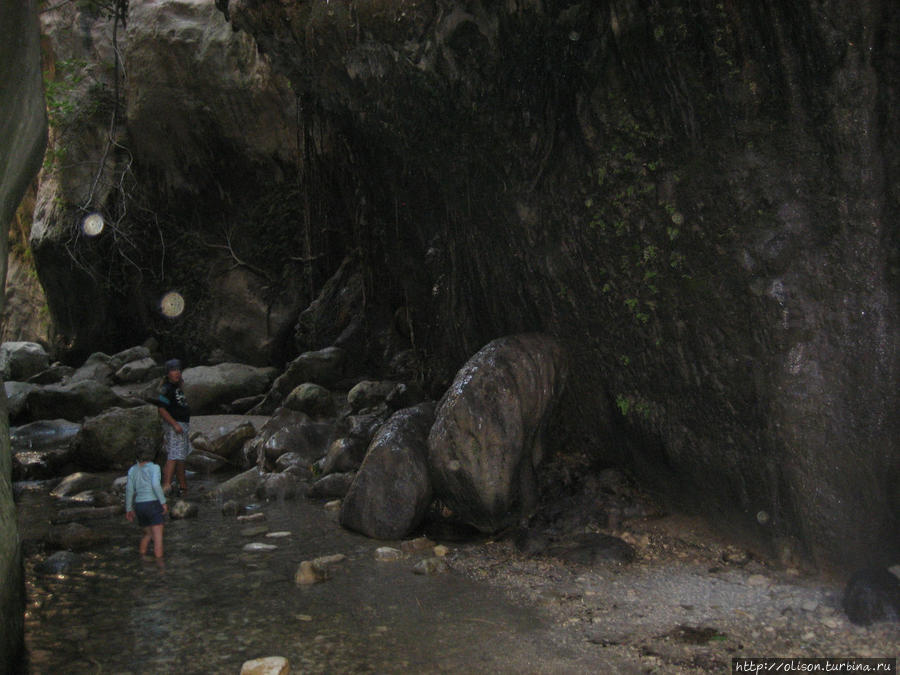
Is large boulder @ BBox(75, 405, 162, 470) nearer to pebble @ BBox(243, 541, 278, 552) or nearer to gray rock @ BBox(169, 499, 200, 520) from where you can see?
gray rock @ BBox(169, 499, 200, 520)

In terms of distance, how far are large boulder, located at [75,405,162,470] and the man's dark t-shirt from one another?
1339 millimetres

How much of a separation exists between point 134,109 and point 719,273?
13795mm

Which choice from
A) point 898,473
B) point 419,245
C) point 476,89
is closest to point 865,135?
point 898,473

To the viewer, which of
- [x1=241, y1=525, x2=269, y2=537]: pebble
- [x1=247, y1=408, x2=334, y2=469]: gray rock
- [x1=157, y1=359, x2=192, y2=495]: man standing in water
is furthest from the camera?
[x1=247, y1=408, x2=334, y2=469]: gray rock

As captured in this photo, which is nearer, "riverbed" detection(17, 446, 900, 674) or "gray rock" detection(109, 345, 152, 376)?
"riverbed" detection(17, 446, 900, 674)

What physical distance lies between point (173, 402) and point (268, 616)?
435 cm

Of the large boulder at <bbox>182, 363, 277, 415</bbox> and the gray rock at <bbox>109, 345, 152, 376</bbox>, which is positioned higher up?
the gray rock at <bbox>109, 345, 152, 376</bbox>

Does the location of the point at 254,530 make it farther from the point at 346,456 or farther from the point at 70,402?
the point at 70,402

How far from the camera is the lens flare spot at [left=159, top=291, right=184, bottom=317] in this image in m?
16.2

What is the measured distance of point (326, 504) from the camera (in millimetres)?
6938

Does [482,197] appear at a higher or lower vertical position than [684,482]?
higher

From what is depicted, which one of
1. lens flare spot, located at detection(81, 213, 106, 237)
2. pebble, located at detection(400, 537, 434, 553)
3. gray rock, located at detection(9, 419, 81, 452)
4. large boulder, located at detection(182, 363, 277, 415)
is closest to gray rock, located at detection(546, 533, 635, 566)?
pebble, located at detection(400, 537, 434, 553)

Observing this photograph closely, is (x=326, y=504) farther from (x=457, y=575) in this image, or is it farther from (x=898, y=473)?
(x=898, y=473)

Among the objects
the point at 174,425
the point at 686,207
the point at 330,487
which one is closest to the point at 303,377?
the point at 174,425
